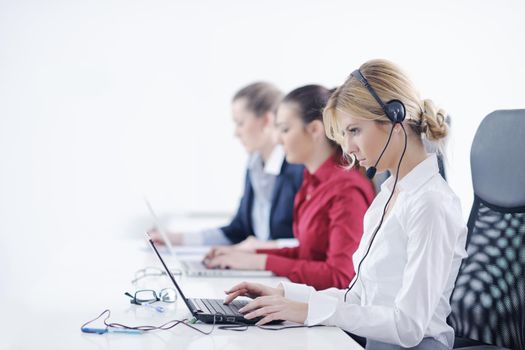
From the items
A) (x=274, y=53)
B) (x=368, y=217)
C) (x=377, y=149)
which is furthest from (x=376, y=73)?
(x=274, y=53)

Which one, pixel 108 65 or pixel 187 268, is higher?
pixel 108 65

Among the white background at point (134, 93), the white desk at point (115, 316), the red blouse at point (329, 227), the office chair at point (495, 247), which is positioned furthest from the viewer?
the white background at point (134, 93)

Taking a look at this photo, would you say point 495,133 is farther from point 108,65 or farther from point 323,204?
point 108,65

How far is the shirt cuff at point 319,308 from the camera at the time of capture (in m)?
1.44

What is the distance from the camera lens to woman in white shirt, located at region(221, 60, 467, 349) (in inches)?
54.6

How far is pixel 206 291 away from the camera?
188cm

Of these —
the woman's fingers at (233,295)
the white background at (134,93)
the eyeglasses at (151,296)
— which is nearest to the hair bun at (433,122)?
the woman's fingers at (233,295)

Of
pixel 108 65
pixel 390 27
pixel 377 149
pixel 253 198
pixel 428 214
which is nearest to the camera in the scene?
pixel 428 214

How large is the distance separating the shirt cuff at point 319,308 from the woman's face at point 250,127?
1.88m

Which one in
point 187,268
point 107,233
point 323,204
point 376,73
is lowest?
point 107,233

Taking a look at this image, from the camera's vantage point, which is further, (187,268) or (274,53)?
(274,53)

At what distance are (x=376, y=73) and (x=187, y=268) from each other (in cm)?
95

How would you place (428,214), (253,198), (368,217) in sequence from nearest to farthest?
(428,214), (368,217), (253,198)

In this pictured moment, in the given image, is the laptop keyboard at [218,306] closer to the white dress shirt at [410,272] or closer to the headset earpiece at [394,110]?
the white dress shirt at [410,272]
